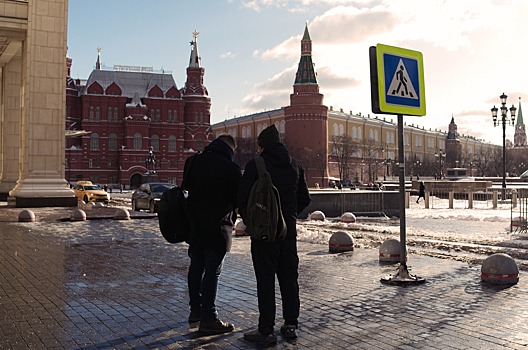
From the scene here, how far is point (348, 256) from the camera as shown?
1039cm

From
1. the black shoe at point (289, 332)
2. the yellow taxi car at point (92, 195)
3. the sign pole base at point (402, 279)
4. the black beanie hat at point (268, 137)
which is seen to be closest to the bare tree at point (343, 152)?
the yellow taxi car at point (92, 195)

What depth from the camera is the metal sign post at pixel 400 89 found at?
7.66 metres

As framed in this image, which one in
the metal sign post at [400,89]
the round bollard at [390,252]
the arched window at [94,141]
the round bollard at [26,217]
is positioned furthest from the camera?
the arched window at [94,141]

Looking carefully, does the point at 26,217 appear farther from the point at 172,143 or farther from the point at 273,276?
the point at 172,143

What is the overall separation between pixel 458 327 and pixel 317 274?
3269mm

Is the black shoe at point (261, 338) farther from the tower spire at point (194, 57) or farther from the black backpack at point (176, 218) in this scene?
the tower spire at point (194, 57)

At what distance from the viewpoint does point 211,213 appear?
5.30m

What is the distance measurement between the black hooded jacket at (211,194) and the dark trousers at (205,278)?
0.11m

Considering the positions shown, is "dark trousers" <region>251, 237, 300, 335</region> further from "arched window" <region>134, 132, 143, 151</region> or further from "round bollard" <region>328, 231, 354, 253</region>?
"arched window" <region>134, 132, 143, 151</region>

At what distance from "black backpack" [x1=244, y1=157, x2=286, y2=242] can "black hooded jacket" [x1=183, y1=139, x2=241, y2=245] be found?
1.79 ft

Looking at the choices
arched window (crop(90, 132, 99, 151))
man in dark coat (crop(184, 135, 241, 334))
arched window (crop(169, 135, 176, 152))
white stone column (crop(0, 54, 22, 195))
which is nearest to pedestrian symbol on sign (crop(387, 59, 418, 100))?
man in dark coat (crop(184, 135, 241, 334))

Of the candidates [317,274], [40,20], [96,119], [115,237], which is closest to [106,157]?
[96,119]

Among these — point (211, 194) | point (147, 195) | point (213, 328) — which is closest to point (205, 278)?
point (213, 328)

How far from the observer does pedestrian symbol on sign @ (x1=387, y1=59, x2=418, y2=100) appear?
25.8 feet
